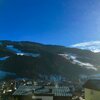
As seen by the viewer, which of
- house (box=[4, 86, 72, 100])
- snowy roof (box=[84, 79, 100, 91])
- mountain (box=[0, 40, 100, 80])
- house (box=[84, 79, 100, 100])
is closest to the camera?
house (box=[4, 86, 72, 100])

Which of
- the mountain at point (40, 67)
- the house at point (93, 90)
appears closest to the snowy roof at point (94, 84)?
the house at point (93, 90)

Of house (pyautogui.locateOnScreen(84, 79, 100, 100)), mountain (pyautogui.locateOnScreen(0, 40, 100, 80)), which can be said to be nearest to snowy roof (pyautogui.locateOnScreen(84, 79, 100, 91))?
house (pyautogui.locateOnScreen(84, 79, 100, 100))

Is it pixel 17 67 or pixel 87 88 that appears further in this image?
pixel 17 67

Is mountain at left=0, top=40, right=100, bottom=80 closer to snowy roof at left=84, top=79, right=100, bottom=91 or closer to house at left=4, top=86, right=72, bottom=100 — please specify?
snowy roof at left=84, top=79, right=100, bottom=91

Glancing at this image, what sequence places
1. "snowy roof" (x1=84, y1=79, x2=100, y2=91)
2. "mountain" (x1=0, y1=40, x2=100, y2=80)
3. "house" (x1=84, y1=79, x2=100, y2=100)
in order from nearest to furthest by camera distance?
1. "house" (x1=84, y1=79, x2=100, y2=100)
2. "snowy roof" (x1=84, y1=79, x2=100, y2=91)
3. "mountain" (x1=0, y1=40, x2=100, y2=80)

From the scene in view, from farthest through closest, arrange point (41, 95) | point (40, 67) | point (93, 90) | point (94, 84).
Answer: point (40, 67), point (94, 84), point (93, 90), point (41, 95)

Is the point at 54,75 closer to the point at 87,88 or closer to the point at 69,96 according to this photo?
the point at 87,88

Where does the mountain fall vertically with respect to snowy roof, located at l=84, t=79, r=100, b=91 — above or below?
above

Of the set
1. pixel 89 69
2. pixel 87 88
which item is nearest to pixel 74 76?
pixel 89 69

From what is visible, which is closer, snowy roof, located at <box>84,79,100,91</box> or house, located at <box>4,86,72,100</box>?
house, located at <box>4,86,72,100</box>

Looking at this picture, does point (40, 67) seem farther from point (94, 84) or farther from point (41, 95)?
point (41, 95)

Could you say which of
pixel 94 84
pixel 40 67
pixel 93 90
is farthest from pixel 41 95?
pixel 40 67
